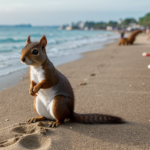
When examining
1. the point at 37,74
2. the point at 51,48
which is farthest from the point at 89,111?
the point at 51,48

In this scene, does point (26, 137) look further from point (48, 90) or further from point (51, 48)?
point (51, 48)

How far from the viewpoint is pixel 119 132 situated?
2.77 metres

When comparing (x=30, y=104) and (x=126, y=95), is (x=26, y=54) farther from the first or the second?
(x=126, y=95)

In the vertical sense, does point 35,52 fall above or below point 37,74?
above

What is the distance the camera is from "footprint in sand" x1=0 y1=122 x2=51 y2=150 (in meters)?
2.42

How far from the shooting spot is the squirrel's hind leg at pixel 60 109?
9.25 ft

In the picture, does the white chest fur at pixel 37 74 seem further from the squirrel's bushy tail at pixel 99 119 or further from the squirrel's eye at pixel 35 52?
the squirrel's bushy tail at pixel 99 119

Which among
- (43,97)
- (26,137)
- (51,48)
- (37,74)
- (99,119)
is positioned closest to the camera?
(26,137)

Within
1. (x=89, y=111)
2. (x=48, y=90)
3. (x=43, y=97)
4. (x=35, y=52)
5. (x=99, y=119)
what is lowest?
(x=89, y=111)

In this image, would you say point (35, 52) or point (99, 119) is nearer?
point (35, 52)

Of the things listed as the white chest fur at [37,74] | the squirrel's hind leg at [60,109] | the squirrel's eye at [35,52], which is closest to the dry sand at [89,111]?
the squirrel's hind leg at [60,109]

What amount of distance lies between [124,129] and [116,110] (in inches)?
30.5

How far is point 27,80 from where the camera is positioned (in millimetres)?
5715

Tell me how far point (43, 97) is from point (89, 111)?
1.09 meters
